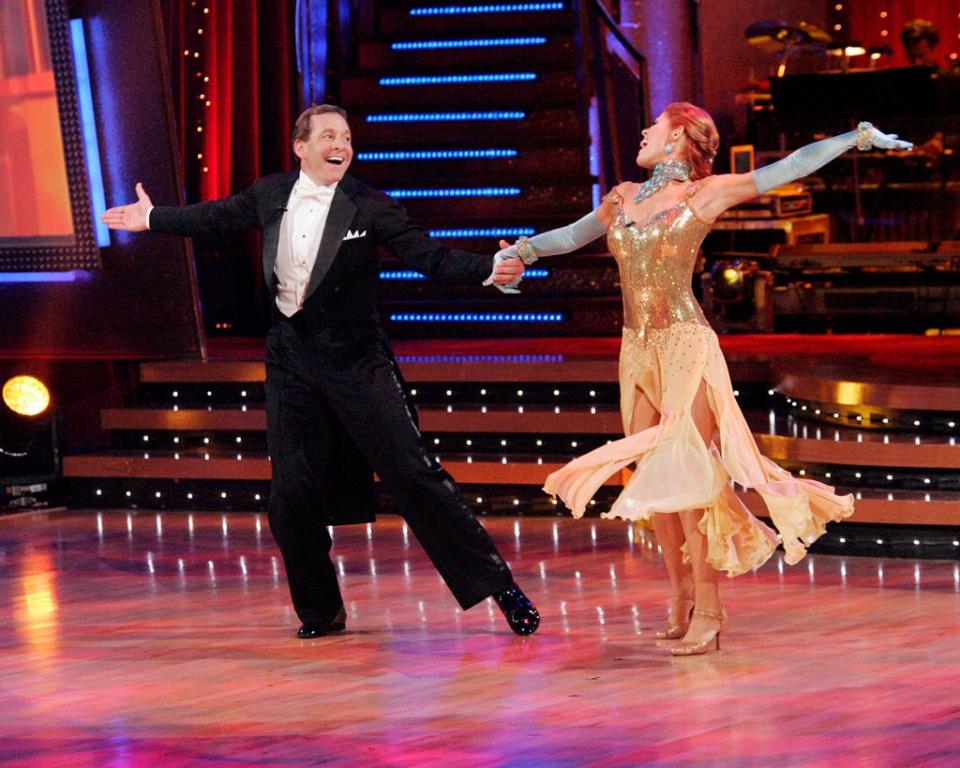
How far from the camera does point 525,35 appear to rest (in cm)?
1114

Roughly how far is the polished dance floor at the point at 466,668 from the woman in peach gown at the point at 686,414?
0.30 meters

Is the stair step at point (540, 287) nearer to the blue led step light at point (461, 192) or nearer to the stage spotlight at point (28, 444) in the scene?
the blue led step light at point (461, 192)

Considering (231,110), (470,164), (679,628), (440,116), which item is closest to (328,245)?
(679,628)

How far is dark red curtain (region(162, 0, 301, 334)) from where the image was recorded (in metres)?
9.58

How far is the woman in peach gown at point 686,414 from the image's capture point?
4473 mm

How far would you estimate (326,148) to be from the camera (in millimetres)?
4762

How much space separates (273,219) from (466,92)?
6145 millimetres

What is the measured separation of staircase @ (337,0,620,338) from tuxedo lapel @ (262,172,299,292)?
517cm

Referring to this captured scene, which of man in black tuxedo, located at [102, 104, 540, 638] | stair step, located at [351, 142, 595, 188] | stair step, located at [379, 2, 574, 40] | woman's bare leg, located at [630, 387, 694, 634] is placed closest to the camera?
woman's bare leg, located at [630, 387, 694, 634]

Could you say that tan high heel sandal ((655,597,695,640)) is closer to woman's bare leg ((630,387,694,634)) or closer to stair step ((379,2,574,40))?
woman's bare leg ((630,387,694,634))

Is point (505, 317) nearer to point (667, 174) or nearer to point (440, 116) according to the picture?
point (440, 116)

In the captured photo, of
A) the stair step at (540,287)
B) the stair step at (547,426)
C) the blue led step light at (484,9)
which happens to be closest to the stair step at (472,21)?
the blue led step light at (484,9)

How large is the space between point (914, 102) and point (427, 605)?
895 centimetres

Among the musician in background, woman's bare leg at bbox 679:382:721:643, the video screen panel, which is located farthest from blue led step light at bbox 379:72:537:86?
woman's bare leg at bbox 679:382:721:643
